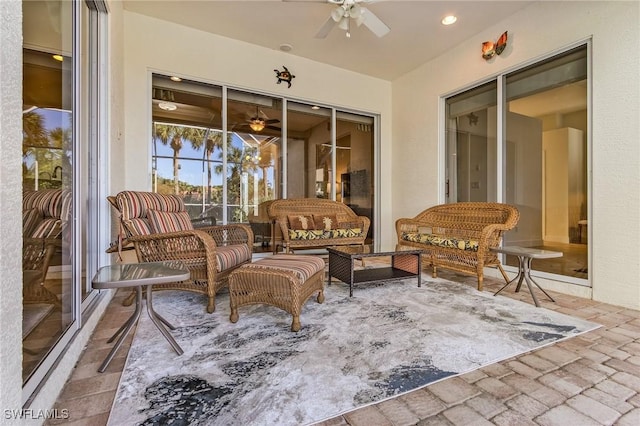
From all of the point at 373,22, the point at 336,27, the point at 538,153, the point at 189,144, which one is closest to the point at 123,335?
the point at 189,144

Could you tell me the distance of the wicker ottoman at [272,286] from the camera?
6.92 ft

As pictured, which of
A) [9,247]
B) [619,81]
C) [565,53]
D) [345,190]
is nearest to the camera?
[9,247]

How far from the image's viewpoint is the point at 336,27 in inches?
162

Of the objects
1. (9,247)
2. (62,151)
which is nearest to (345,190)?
(62,151)

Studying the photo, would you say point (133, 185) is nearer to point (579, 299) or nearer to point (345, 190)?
point (345, 190)

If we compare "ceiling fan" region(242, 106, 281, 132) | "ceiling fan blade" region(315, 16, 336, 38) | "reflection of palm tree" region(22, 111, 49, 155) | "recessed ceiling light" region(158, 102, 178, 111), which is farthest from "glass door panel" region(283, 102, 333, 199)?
"reflection of palm tree" region(22, 111, 49, 155)

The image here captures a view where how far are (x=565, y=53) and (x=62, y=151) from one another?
4733 mm

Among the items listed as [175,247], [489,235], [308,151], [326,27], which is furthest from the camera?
[308,151]

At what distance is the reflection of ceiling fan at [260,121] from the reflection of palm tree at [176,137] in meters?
0.82

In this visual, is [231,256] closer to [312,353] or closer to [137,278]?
[137,278]

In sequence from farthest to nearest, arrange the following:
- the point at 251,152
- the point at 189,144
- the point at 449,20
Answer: the point at 251,152
the point at 189,144
the point at 449,20

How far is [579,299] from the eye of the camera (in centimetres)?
→ 298

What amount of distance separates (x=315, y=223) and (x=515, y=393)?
3.49 m

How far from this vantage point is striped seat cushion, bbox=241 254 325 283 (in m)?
2.21
